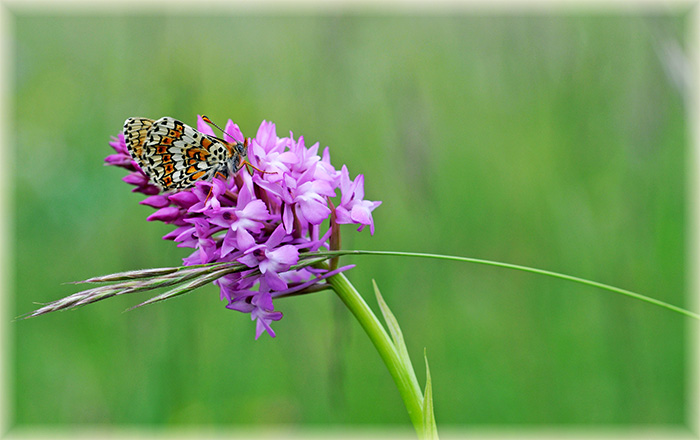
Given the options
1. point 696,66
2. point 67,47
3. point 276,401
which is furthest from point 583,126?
point 67,47

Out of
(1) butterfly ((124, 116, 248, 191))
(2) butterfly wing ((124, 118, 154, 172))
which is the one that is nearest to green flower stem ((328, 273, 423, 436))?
(1) butterfly ((124, 116, 248, 191))

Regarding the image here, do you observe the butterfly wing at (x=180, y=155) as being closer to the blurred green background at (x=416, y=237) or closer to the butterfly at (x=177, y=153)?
the butterfly at (x=177, y=153)

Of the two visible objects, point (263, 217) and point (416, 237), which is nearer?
point (263, 217)

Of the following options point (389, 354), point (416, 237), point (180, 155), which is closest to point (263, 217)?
point (180, 155)

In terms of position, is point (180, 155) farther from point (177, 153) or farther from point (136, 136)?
point (136, 136)

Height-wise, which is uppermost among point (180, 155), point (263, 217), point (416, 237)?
point (180, 155)

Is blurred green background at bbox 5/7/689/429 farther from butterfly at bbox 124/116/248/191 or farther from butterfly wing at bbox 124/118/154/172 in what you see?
butterfly wing at bbox 124/118/154/172
